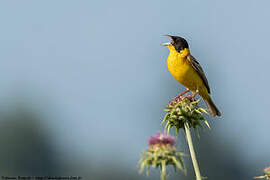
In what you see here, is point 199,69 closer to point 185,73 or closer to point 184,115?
point 185,73

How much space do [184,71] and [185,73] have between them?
0.05m

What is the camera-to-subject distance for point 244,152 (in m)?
93.2

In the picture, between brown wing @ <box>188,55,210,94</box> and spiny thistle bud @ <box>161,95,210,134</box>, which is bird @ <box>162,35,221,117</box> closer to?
brown wing @ <box>188,55,210,94</box>

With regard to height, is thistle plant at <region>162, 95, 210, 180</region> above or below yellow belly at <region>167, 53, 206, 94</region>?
below

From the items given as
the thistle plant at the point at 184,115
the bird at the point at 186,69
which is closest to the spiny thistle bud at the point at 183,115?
the thistle plant at the point at 184,115

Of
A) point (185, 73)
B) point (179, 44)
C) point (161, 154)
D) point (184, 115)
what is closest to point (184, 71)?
point (185, 73)

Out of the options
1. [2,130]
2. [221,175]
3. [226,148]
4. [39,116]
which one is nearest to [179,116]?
[221,175]

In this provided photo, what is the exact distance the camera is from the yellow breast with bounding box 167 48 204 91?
1133cm

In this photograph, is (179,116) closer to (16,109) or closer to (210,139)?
(210,139)

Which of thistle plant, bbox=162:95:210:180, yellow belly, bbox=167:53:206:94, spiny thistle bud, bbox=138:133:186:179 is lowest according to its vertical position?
spiny thistle bud, bbox=138:133:186:179

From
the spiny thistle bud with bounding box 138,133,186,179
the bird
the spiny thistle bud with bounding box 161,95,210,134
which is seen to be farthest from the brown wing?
the spiny thistle bud with bounding box 138,133,186,179

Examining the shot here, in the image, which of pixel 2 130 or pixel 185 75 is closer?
pixel 185 75

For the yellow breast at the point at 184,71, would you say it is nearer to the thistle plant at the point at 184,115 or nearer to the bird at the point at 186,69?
the bird at the point at 186,69

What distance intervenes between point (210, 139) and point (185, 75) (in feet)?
250
